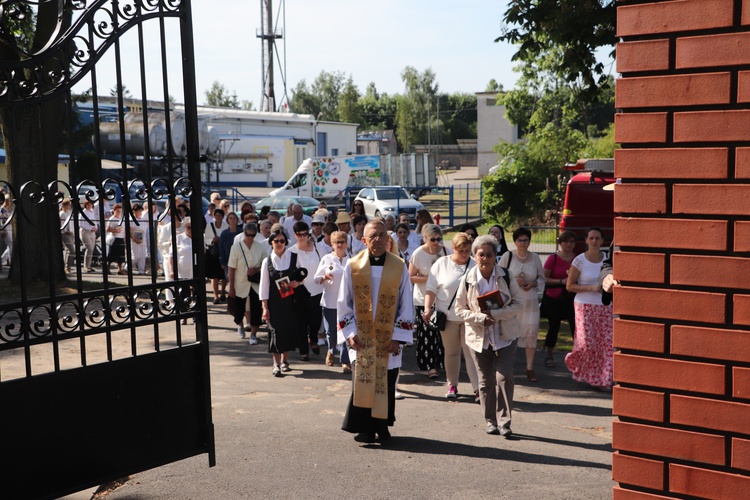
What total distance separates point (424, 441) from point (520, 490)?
141cm

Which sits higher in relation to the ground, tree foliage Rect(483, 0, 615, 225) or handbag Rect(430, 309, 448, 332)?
tree foliage Rect(483, 0, 615, 225)

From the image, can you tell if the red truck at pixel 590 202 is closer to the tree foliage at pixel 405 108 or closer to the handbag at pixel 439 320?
the handbag at pixel 439 320

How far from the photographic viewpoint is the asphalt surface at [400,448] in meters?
6.26

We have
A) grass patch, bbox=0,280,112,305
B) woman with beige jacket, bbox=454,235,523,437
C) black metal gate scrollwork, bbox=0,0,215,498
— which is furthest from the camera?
grass patch, bbox=0,280,112,305

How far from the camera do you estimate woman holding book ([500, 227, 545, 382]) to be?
9719 mm

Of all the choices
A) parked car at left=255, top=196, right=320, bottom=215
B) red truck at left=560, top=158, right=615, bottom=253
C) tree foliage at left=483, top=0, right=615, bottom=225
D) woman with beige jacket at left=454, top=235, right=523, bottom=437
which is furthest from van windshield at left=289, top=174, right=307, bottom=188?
woman with beige jacket at left=454, top=235, right=523, bottom=437

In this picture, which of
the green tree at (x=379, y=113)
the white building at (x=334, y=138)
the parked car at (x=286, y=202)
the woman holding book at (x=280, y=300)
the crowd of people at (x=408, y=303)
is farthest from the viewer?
the green tree at (x=379, y=113)

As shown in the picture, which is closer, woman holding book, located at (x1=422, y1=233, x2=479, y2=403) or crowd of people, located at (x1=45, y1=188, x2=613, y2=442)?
crowd of people, located at (x1=45, y1=188, x2=613, y2=442)

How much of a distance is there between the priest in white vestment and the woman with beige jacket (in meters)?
0.63

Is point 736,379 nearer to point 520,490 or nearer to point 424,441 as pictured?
point 520,490

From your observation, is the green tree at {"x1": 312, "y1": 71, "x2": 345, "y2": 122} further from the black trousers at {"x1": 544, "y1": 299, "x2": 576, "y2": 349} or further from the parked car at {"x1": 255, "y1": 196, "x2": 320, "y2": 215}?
the black trousers at {"x1": 544, "y1": 299, "x2": 576, "y2": 349}

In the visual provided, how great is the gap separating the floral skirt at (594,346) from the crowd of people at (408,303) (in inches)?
0.4

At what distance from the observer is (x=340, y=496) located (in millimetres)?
6074

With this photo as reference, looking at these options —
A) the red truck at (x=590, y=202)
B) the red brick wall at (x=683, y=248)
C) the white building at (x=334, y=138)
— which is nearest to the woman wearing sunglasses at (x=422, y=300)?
the red brick wall at (x=683, y=248)
